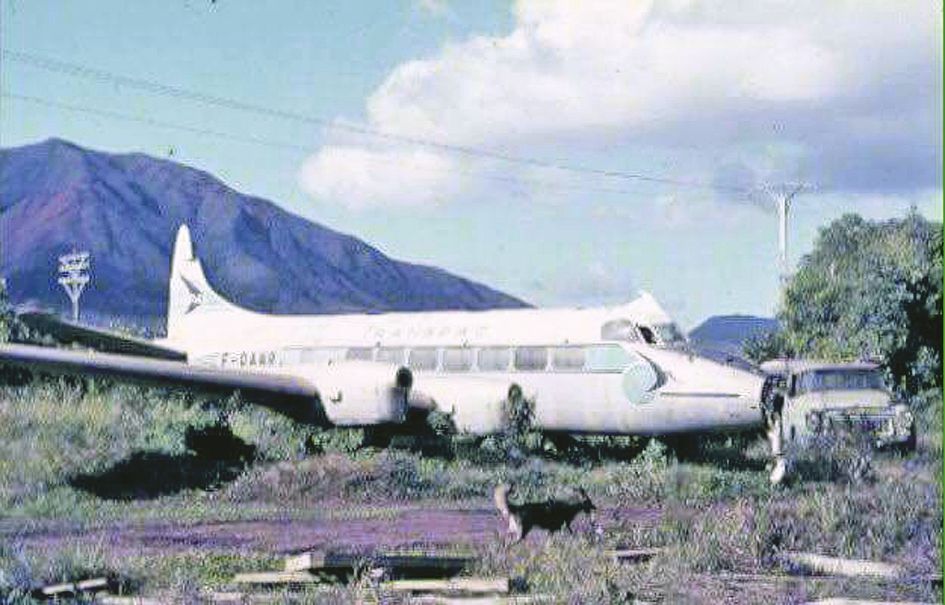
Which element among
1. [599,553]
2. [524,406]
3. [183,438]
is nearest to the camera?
[599,553]

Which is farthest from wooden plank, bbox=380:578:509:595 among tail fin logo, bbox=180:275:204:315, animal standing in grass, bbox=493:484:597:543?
tail fin logo, bbox=180:275:204:315

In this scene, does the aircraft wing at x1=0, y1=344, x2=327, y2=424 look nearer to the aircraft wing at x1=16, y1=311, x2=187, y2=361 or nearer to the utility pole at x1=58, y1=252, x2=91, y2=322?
the aircraft wing at x1=16, y1=311, x2=187, y2=361

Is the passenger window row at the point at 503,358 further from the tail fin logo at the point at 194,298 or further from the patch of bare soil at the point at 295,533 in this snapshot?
the tail fin logo at the point at 194,298

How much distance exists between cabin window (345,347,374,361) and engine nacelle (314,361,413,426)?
264 cm

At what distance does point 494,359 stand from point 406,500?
15.8ft

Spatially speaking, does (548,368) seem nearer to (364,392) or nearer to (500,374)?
(500,374)

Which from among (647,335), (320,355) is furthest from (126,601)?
(320,355)

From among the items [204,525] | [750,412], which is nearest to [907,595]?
[204,525]

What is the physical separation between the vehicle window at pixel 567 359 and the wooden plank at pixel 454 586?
11808 millimetres

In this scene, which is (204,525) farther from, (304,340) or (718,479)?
(304,340)

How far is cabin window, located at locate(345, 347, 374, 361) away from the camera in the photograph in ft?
79.8

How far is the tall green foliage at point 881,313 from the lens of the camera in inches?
1518

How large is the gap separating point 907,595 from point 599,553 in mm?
2731

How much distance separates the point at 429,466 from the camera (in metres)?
20.4
